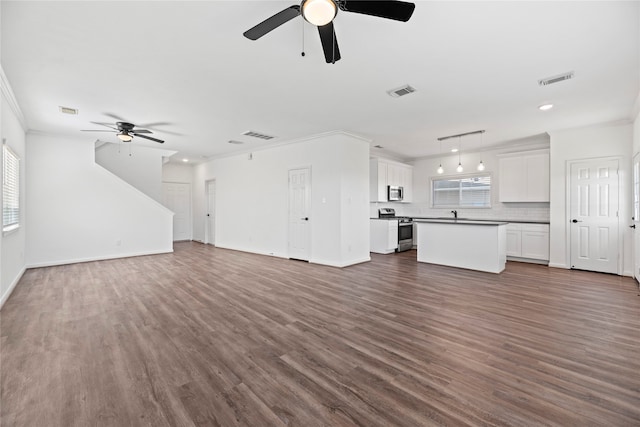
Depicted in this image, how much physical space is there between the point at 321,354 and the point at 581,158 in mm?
6476

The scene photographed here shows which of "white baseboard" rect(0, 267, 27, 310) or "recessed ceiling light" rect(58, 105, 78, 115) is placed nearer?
"white baseboard" rect(0, 267, 27, 310)

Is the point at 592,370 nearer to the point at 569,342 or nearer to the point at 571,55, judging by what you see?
the point at 569,342

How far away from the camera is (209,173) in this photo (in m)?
9.12

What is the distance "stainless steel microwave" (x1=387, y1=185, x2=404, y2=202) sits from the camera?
26.1 feet

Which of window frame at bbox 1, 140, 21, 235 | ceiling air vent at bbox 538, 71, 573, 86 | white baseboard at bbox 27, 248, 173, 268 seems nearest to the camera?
ceiling air vent at bbox 538, 71, 573, 86

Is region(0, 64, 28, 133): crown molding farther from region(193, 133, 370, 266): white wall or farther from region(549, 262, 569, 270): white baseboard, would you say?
region(549, 262, 569, 270): white baseboard

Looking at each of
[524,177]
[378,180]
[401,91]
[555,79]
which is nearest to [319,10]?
[401,91]

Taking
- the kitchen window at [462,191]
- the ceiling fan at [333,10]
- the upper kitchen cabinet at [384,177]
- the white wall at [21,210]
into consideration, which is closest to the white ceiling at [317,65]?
the white wall at [21,210]

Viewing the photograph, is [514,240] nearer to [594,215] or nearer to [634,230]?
[594,215]

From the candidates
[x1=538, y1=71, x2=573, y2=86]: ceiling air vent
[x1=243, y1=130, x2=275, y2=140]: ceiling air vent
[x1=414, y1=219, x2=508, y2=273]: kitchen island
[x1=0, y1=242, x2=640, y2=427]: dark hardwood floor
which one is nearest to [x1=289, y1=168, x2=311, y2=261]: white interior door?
[x1=243, y1=130, x2=275, y2=140]: ceiling air vent

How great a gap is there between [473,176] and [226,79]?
23.1 ft

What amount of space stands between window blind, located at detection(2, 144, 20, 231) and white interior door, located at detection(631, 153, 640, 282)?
958 cm

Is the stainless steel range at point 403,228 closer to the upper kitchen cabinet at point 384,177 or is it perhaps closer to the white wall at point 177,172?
the upper kitchen cabinet at point 384,177

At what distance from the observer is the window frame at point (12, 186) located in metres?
3.81
